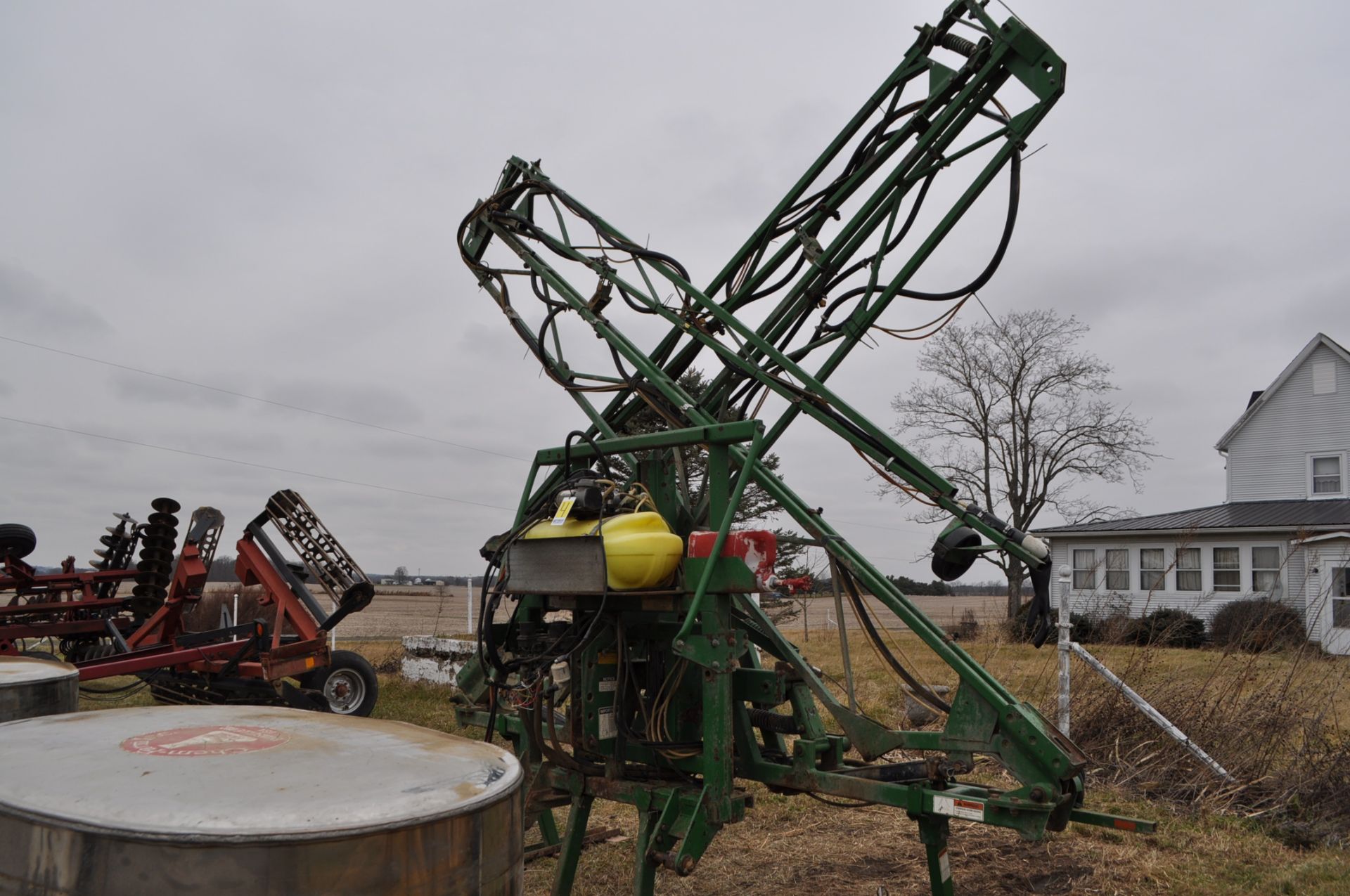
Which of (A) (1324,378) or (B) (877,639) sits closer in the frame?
(B) (877,639)

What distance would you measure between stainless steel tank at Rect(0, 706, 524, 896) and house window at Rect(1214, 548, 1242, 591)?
23836mm

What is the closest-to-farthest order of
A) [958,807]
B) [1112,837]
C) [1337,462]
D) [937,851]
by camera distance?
[958,807]
[937,851]
[1112,837]
[1337,462]

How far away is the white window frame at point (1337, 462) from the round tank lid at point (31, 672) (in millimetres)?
27723

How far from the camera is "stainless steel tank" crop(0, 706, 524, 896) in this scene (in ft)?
6.30

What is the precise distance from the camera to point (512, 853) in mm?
2455

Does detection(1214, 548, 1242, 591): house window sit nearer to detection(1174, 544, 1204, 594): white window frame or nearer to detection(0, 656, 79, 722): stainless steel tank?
detection(1174, 544, 1204, 594): white window frame

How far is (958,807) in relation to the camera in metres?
3.83

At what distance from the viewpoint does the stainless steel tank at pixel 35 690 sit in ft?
12.5

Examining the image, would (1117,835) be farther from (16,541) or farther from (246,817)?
(16,541)

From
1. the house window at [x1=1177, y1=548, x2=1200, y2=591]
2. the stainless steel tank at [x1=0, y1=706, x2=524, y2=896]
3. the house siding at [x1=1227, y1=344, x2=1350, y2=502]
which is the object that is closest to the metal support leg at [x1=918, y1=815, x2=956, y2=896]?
the stainless steel tank at [x1=0, y1=706, x2=524, y2=896]

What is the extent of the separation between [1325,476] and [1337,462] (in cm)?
47

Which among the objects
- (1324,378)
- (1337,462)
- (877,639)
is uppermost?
(1324,378)

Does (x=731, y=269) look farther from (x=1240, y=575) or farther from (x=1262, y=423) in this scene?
(x=1262, y=423)

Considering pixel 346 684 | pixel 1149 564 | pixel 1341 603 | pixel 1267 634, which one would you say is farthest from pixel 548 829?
pixel 1149 564
